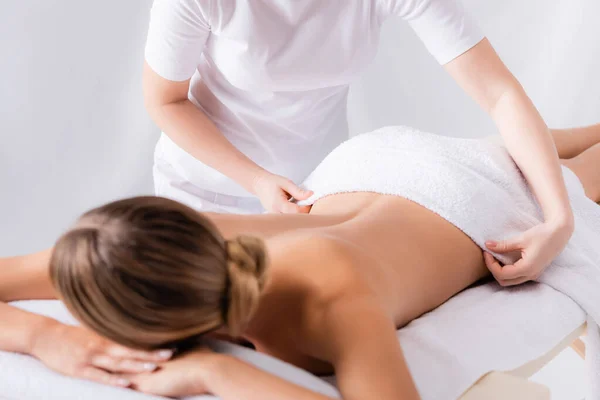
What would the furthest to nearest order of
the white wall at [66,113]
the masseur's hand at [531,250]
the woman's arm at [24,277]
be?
1. the white wall at [66,113]
2. the masseur's hand at [531,250]
3. the woman's arm at [24,277]

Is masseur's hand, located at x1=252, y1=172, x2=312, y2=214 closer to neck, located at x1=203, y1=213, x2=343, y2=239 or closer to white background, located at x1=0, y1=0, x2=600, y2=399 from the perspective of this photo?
neck, located at x1=203, y1=213, x2=343, y2=239

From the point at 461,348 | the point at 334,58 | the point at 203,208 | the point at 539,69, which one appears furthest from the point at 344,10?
the point at 539,69

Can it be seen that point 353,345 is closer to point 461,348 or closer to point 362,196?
point 461,348

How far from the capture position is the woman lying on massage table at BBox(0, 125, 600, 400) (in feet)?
3.57

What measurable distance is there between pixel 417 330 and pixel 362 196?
0.38 meters

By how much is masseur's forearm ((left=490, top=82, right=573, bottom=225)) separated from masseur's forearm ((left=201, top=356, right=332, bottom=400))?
802 mm

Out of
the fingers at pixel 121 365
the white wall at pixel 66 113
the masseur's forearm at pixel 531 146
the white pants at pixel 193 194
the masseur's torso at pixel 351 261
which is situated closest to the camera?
the fingers at pixel 121 365

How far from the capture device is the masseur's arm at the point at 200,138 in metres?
1.86

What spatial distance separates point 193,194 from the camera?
7.21ft

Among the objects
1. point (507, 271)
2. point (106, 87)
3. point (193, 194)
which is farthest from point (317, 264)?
point (106, 87)

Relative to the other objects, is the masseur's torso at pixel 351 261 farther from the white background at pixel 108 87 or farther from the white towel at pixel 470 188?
the white background at pixel 108 87

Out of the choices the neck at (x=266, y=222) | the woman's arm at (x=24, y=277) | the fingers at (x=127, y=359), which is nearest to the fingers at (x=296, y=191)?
the neck at (x=266, y=222)

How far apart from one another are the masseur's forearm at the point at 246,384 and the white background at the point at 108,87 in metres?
1.78

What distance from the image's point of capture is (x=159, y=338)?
1.13 meters
